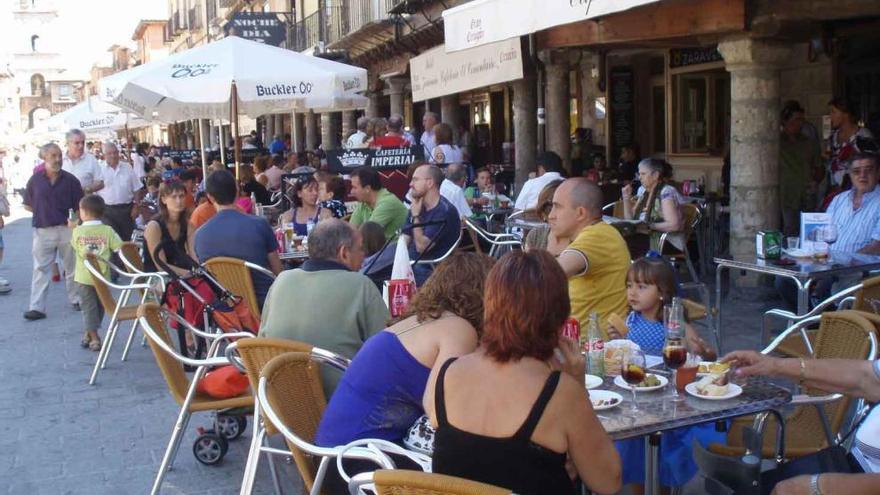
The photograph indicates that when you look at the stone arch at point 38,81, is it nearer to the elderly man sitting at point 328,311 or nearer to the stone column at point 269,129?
the stone column at point 269,129

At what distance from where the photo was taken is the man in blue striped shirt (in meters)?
6.32

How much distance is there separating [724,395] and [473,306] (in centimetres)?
92

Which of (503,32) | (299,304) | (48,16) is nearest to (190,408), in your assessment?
(299,304)

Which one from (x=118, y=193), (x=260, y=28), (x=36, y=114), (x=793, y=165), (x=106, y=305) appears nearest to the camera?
(x=106, y=305)

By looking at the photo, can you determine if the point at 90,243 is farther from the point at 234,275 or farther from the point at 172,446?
the point at 172,446

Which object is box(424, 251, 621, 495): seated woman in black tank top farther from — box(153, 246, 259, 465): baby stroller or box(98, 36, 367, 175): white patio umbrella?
box(98, 36, 367, 175): white patio umbrella

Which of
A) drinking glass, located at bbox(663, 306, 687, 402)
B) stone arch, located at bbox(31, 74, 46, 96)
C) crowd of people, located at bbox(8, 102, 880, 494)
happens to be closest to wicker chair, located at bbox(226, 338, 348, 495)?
crowd of people, located at bbox(8, 102, 880, 494)

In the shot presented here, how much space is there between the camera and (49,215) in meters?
9.31

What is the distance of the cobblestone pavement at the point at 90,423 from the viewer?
16.1 feet

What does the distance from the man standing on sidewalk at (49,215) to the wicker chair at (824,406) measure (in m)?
7.50

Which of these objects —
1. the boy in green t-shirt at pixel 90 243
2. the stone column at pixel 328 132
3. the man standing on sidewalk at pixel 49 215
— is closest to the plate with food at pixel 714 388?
the boy in green t-shirt at pixel 90 243

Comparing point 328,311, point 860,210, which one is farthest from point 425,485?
point 860,210

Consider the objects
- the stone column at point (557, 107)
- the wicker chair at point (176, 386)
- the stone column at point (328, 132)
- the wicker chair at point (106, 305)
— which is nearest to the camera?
the wicker chair at point (176, 386)

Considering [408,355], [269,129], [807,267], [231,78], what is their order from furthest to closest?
[269,129] < [231,78] < [807,267] < [408,355]
